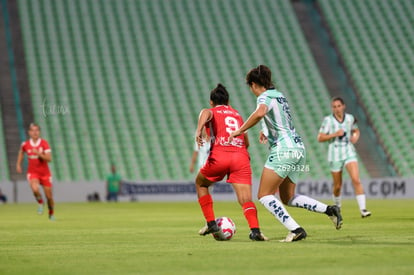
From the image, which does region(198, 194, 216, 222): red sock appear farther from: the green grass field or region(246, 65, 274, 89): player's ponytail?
region(246, 65, 274, 89): player's ponytail

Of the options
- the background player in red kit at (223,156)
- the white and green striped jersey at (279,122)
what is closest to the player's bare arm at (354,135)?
the background player in red kit at (223,156)

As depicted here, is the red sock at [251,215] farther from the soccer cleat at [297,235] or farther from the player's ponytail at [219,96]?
the player's ponytail at [219,96]

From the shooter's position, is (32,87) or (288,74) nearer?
(32,87)

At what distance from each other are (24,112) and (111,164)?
14.1 ft

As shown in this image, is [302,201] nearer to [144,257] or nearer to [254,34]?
[144,257]

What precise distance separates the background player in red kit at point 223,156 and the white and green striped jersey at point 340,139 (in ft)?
21.3

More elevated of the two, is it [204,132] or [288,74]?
[288,74]

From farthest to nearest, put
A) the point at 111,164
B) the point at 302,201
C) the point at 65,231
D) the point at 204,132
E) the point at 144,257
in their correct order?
the point at 111,164 → the point at 65,231 → the point at 204,132 → the point at 302,201 → the point at 144,257

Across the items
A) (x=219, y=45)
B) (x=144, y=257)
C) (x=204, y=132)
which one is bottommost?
(x=144, y=257)

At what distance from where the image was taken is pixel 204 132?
35.1 ft

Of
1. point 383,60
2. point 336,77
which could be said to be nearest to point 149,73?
point 336,77

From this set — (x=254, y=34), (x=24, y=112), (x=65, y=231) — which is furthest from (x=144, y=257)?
(x=254, y=34)

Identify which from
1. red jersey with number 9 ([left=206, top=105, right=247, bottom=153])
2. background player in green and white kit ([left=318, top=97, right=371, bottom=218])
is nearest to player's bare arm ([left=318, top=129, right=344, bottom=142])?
background player in green and white kit ([left=318, top=97, right=371, bottom=218])

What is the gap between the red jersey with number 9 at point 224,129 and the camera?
10.2 m
